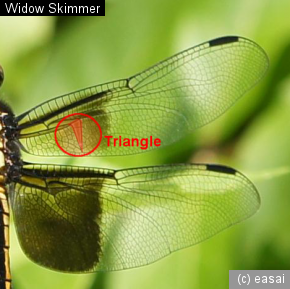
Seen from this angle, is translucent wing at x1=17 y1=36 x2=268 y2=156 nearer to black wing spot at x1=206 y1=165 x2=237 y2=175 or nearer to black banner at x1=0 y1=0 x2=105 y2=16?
black wing spot at x1=206 y1=165 x2=237 y2=175

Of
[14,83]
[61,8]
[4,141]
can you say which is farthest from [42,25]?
[4,141]

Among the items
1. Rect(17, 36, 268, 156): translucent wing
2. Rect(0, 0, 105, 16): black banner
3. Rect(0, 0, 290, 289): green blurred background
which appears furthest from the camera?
Rect(0, 0, 105, 16): black banner

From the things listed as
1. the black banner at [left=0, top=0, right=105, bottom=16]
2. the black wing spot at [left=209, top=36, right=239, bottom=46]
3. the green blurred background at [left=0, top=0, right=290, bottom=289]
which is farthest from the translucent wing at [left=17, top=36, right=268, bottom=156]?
the black banner at [left=0, top=0, right=105, bottom=16]

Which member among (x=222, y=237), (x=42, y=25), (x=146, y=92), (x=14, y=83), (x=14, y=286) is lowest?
(x=14, y=286)

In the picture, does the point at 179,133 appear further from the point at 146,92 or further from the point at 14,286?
the point at 14,286

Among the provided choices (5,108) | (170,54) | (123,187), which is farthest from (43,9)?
(123,187)

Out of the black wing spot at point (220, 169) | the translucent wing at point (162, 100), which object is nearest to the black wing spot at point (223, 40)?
the translucent wing at point (162, 100)

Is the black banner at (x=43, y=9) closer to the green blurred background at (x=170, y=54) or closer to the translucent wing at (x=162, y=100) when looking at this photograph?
the green blurred background at (x=170, y=54)
